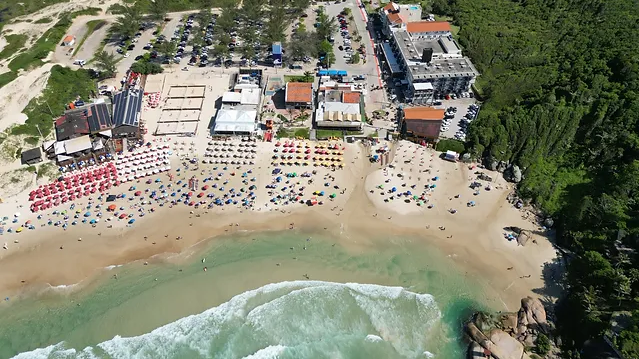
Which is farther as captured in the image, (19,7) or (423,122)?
(19,7)

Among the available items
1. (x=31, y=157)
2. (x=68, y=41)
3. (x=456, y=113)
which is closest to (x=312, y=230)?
(x=456, y=113)

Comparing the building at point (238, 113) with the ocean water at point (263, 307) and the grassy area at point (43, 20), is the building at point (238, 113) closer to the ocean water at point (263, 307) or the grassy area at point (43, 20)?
the ocean water at point (263, 307)

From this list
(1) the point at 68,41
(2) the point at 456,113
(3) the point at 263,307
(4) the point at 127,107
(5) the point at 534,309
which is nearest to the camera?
(5) the point at 534,309

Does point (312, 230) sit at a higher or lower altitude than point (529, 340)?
higher

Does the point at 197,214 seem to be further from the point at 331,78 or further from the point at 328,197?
the point at 331,78

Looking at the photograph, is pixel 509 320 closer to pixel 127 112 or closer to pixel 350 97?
pixel 350 97
